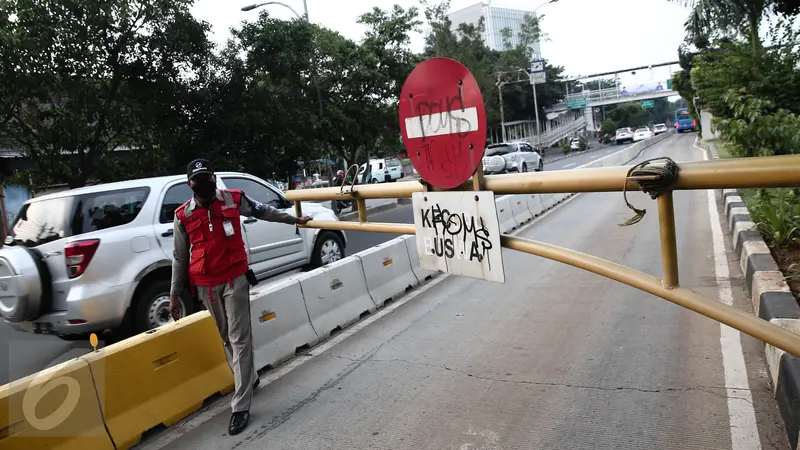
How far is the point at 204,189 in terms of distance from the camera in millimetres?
4148

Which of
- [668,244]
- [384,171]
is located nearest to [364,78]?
[668,244]

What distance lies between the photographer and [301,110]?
17109 mm

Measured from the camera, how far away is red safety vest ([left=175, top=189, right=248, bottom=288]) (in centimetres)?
419

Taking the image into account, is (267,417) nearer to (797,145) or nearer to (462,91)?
(462,91)

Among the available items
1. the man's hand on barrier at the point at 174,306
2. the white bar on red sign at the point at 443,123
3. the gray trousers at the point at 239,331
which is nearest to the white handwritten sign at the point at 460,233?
the white bar on red sign at the point at 443,123

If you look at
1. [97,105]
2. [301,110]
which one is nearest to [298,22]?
[301,110]

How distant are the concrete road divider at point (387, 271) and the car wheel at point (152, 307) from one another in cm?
204

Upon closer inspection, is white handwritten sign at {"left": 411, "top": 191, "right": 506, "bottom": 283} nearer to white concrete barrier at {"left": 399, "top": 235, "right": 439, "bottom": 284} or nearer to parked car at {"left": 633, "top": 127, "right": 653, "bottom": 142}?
white concrete barrier at {"left": 399, "top": 235, "right": 439, "bottom": 284}

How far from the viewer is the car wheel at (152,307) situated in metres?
6.10

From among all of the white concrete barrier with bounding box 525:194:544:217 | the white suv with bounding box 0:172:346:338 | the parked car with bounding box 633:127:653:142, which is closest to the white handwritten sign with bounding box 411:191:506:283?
the white suv with bounding box 0:172:346:338

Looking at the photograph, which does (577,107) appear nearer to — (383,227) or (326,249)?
(326,249)

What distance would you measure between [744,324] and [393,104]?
19.8m

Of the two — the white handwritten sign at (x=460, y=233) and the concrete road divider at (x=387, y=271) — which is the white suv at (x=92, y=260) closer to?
the concrete road divider at (x=387, y=271)

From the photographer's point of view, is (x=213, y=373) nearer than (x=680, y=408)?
No
